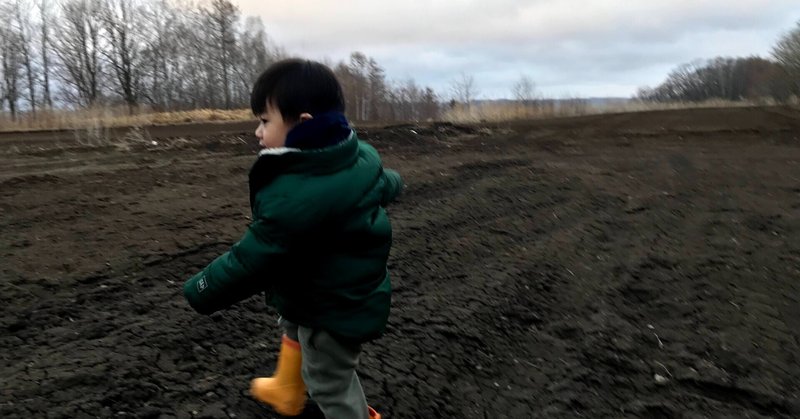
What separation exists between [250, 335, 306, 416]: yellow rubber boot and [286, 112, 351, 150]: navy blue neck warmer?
0.76 meters

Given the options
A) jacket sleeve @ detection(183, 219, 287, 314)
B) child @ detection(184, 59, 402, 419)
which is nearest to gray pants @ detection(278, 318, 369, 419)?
child @ detection(184, 59, 402, 419)

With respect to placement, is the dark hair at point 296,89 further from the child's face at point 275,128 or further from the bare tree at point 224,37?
the bare tree at point 224,37

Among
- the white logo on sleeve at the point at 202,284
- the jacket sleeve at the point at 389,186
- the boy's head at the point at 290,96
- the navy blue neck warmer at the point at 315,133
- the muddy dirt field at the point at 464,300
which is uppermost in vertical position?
the boy's head at the point at 290,96

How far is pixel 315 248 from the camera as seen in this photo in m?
2.02

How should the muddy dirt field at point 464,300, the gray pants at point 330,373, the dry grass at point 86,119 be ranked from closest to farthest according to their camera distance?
the gray pants at point 330,373 → the muddy dirt field at point 464,300 → the dry grass at point 86,119

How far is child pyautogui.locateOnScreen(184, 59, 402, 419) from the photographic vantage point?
193 centimetres

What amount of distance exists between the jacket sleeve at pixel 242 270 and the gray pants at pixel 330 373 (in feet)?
0.88

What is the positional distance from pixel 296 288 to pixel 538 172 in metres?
6.38

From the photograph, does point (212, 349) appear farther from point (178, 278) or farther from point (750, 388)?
point (750, 388)

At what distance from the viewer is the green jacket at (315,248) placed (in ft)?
6.31

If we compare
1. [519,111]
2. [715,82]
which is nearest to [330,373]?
[519,111]

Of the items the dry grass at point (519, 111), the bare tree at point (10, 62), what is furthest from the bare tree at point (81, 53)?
the dry grass at point (519, 111)

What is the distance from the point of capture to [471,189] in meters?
6.95

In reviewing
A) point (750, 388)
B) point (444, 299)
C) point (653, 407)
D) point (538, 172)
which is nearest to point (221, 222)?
point (444, 299)
